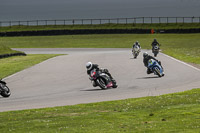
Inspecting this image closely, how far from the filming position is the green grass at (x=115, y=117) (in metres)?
9.45

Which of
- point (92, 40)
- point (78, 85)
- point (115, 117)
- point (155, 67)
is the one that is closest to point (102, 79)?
point (78, 85)

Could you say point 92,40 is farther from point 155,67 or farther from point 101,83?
point 101,83

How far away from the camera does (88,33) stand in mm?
79500

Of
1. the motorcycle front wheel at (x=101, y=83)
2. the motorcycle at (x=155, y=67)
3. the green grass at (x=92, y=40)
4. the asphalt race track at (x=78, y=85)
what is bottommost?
the asphalt race track at (x=78, y=85)

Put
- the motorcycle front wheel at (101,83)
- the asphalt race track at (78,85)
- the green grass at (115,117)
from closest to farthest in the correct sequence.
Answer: the green grass at (115,117) → the asphalt race track at (78,85) → the motorcycle front wheel at (101,83)

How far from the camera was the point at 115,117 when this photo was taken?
Result: 432 inches

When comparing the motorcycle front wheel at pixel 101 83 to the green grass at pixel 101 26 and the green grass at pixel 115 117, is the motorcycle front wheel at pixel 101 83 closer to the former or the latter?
the green grass at pixel 115 117

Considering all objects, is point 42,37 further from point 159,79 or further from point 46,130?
point 46,130

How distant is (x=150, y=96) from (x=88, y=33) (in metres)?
64.3

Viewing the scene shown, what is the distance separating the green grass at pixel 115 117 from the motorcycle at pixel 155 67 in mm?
7498

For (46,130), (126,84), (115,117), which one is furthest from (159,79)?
(46,130)

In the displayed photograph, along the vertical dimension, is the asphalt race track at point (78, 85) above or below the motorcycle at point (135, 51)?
below

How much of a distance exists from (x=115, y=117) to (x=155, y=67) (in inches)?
459

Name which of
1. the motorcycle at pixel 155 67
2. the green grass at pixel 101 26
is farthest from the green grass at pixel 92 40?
the motorcycle at pixel 155 67
